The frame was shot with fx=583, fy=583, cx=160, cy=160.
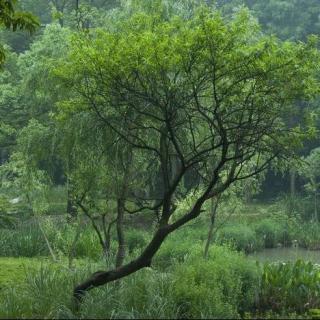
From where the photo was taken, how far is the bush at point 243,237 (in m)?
19.2

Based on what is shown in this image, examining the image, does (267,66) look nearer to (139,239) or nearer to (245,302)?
(245,302)

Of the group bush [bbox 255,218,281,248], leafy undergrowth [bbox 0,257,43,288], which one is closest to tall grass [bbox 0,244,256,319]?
leafy undergrowth [bbox 0,257,43,288]

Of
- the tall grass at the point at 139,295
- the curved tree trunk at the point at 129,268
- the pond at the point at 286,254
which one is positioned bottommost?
the pond at the point at 286,254

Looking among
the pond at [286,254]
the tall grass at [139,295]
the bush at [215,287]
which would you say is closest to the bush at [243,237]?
the pond at [286,254]

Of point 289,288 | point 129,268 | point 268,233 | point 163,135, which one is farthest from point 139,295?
point 268,233

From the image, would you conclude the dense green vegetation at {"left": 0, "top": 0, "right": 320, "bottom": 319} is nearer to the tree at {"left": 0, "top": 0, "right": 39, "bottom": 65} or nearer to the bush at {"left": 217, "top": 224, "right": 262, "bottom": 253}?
Result: the tree at {"left": 0, "top": 0, "right": 39, "bottom": 65}

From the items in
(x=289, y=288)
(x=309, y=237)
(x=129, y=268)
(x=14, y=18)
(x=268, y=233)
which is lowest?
(x=289, y=288)

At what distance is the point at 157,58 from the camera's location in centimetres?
600

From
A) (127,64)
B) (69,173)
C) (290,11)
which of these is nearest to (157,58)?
(127,64)

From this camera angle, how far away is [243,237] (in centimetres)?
1956

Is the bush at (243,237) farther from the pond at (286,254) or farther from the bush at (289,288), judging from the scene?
the bush at (289,288)

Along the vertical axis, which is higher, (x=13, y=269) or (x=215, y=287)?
(x=215, y=287)

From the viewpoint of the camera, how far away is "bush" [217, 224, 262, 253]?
1920 cm

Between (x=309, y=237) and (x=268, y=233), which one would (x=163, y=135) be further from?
(x=309, y=237)
